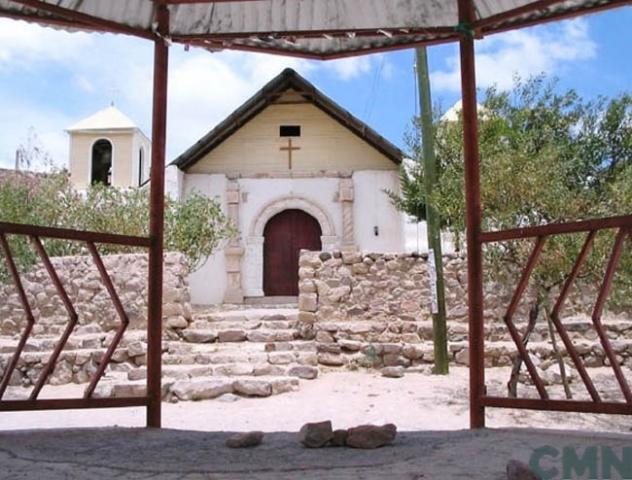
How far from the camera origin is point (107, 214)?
12414 millimetres

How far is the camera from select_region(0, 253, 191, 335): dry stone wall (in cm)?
1019

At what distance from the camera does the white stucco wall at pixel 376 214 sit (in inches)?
580

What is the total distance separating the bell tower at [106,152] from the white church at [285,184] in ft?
26.3

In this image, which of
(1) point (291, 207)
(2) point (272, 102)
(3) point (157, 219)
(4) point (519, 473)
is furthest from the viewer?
(2) point (272, 102)

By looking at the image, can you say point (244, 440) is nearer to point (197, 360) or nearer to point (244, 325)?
point (197, 360)

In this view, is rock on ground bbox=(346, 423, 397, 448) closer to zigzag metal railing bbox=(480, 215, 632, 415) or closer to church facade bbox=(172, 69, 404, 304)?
zigzag metal railing bbox=(480, 215, 632, 415)

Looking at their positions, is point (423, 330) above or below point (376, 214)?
below

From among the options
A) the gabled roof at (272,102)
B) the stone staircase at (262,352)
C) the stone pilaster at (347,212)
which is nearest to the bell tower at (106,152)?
the gabled roof at (272,102)

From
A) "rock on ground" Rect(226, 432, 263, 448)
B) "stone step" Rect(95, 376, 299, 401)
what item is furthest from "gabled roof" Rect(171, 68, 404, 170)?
"rock on ground" Rect(226, 432, 263, 448)

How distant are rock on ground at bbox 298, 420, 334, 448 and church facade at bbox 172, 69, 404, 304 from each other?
11.8 m

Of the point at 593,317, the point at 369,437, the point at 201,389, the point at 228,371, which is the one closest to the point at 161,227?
the point at 369,437

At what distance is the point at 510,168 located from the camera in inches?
265

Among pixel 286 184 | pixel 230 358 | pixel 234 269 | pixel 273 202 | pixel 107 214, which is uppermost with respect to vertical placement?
pixel 286 184

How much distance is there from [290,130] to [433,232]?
7.35 metres
